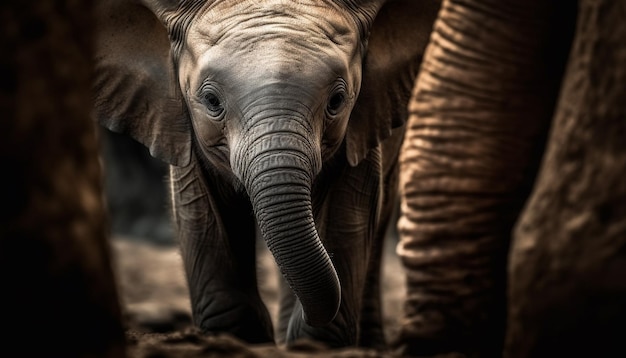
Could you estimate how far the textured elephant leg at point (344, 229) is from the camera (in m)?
5.21

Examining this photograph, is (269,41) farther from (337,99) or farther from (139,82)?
(139,82)

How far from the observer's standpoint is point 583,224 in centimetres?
370

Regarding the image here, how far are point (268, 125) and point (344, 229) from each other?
959mm

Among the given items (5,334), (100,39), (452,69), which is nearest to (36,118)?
(5,334)

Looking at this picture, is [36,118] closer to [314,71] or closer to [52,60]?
[52,60]

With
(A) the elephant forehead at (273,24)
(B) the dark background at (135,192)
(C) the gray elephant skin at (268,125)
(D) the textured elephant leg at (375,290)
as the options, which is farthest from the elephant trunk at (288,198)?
(B) the dark background at (135,192)

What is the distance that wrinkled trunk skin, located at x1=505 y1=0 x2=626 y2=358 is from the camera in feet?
11.7

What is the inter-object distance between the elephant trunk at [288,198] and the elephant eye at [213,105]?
25 centimetres

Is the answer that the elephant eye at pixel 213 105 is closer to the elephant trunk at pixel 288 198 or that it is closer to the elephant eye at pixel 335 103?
the elephant trunk at pixel 288 198

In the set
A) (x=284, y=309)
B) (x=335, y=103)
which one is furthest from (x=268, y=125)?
(x=284, y=309)

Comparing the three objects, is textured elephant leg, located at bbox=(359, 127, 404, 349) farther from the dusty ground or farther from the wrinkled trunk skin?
the wrinkled trunk skin

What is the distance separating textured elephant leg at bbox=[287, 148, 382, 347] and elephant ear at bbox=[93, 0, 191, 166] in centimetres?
61

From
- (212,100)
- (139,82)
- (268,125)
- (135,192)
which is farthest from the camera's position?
(135,192)

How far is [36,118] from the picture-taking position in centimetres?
278
